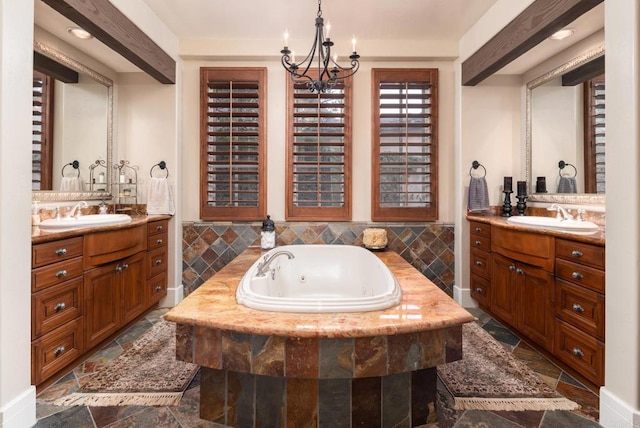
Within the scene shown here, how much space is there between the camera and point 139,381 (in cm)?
190

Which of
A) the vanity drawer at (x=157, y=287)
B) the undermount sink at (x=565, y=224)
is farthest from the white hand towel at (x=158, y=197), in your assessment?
the undermount sink at (x=565, y=224)

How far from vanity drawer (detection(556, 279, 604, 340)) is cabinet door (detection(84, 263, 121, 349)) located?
10.0 ft

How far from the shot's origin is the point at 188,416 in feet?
5.29

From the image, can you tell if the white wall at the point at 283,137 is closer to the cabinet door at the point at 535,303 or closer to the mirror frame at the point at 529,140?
the mirror frame at the point at 529,140

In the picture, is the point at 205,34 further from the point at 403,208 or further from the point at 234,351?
the point at 234,351

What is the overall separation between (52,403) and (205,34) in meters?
3.13

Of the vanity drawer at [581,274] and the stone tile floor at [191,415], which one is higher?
the vanity drawer at [581,274]

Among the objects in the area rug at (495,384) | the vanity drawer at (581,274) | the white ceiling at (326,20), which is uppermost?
the white ceiling at (326,20)

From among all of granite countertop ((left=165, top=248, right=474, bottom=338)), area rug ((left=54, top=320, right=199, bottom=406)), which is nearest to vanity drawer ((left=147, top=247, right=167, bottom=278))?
area rug ((left=54, top=320, right=199, bottom=406))

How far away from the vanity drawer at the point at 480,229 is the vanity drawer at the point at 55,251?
3138 millimetres

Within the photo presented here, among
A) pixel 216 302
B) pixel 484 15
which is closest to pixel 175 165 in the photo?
pixel 216 302

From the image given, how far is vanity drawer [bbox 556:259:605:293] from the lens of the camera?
1750mm

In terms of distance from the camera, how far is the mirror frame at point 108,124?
7.73 feet
